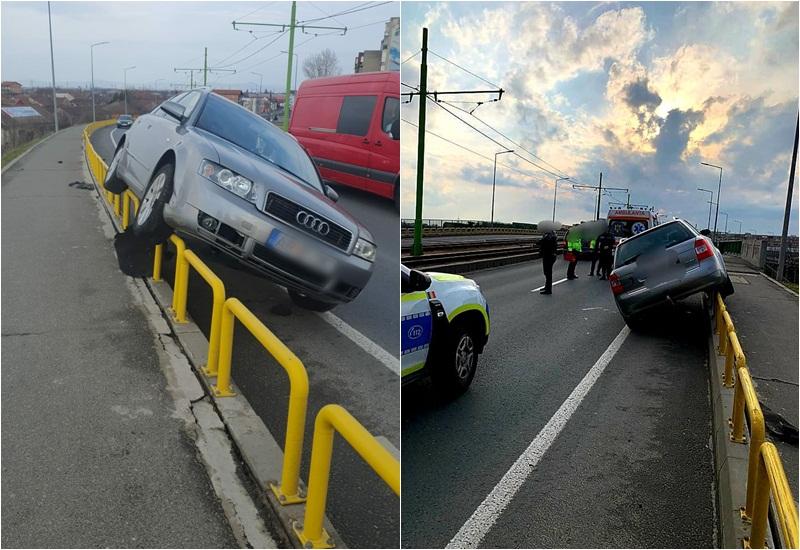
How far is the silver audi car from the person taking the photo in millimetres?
5594

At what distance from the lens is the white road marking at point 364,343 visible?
19.9ft

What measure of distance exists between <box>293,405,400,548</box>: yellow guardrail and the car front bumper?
2.80 m

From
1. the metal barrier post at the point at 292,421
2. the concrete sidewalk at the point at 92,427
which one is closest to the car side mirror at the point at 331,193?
the concrete sidewalk at the point at 92,427

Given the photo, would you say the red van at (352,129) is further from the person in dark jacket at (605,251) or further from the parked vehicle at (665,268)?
Result: the person in dark jacket at (605,251)

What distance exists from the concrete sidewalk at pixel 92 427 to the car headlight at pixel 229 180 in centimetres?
145

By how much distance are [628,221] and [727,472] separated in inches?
705

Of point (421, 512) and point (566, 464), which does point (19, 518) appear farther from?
point (566, 464)

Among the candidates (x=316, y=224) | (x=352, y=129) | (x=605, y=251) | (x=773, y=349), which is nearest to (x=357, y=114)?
(x=352, y=129)

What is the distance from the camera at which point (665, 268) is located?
814cm

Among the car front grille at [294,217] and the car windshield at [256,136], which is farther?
the car windshield at [256,136]

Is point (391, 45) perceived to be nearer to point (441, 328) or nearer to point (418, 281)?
point (418, 281)

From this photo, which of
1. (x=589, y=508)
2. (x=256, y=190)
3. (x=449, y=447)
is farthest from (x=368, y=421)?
(x=256, y=190)

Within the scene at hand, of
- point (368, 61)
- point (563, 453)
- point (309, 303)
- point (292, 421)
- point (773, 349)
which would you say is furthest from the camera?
point (773, 349)

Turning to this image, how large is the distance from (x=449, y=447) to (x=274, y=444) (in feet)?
3.69
